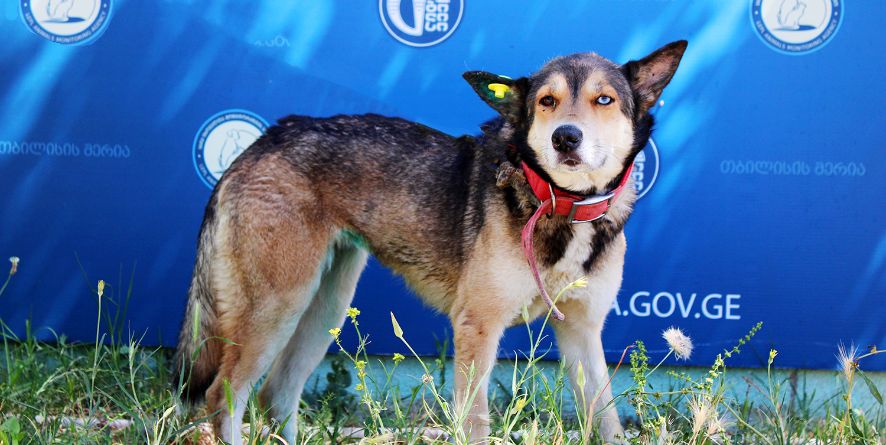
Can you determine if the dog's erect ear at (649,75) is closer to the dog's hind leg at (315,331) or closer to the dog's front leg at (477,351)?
the dog's front leg at (477,351)

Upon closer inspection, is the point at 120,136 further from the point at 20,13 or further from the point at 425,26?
the point at 425,26

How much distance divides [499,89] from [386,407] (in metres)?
1.31

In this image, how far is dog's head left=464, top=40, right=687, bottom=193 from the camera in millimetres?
3049

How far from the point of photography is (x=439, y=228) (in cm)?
360

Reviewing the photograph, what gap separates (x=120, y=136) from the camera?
452 cm

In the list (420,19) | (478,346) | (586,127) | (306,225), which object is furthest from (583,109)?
(420,19)

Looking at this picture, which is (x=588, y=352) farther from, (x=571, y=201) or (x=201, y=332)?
(x=201, y=332)

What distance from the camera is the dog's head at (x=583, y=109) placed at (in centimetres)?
305

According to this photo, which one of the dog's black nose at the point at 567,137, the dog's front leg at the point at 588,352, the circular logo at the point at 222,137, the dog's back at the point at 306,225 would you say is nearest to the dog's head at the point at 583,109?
the dog's black nose at the point at 567,137

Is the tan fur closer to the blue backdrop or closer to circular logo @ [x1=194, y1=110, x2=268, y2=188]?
the blue backdrop

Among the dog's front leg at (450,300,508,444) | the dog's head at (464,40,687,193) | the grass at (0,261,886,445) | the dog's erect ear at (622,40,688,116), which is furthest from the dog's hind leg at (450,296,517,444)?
the dog's erect ear at (622,40,688,116)

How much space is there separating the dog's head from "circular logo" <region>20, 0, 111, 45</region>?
2.26m

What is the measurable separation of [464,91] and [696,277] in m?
1.53

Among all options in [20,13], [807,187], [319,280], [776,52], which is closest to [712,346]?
[807,187]
